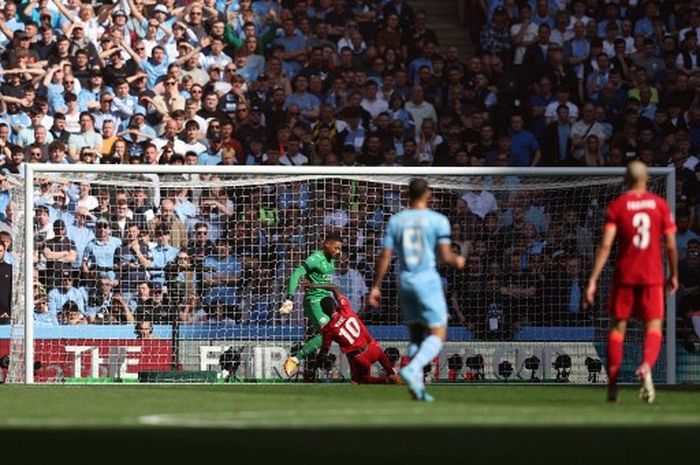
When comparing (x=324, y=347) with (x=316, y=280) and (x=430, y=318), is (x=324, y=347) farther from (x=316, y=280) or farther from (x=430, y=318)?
(x=430, y=318)

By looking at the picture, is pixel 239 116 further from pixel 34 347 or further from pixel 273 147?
pixel 34 347

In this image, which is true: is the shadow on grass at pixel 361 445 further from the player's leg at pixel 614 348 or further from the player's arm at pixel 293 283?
the player's arm at pixel 293 283

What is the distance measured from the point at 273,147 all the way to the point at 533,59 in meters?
5.08

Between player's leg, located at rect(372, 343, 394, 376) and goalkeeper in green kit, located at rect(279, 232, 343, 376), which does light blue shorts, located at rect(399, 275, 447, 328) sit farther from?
goalkeeper in green kit, located at rect(279, 232, 343, 376)

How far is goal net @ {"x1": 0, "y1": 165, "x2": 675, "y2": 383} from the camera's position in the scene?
2353 centimetres

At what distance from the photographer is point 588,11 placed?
30297 mm

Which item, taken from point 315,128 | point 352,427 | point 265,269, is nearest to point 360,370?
point 265,269

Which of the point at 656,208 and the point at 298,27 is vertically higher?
the point at 298,27

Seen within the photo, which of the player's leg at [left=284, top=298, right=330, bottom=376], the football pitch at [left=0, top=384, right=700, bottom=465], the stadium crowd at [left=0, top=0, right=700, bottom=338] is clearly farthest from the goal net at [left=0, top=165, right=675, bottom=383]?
the football pitch at [left=0, top=384, right=700, bottom=465]

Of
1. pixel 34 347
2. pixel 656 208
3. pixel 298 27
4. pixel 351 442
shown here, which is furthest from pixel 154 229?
pixel 351 442

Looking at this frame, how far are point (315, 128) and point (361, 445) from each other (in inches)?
669

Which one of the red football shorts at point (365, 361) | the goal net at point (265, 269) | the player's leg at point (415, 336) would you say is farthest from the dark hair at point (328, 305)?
the player's leg at point (415, 336)

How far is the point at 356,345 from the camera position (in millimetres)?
22141

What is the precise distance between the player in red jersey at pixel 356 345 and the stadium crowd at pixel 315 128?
2.02 m
